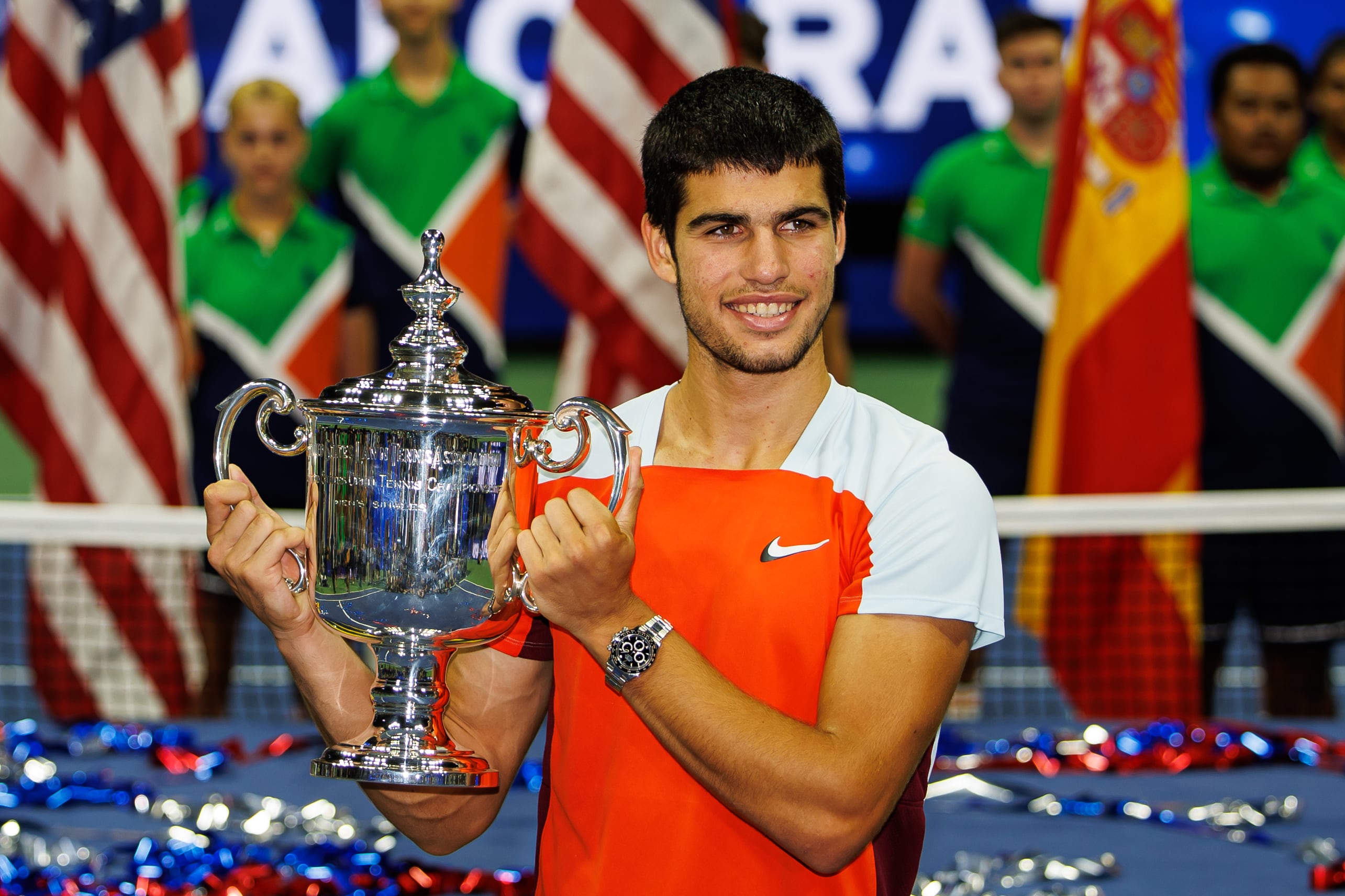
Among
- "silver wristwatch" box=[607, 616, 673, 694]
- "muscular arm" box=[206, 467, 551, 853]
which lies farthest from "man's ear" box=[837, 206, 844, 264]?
"muscular arm" box=[206, 467, 551, 853]

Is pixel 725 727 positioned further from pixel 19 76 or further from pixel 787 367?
pixel 19 76

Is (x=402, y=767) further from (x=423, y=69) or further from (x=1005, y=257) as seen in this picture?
(x=423, y=69)

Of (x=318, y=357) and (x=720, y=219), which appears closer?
(x=720, y=219)

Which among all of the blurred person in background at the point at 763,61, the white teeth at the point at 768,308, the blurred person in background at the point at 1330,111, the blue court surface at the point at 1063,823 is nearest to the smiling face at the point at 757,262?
the white teeth at the point at 768,308

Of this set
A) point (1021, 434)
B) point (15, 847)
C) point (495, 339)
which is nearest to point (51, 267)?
point (495, 339)

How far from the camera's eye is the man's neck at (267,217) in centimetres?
592

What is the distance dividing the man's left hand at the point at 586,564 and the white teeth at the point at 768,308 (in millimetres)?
262

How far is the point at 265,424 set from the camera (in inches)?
80.3

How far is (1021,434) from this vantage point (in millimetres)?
5945

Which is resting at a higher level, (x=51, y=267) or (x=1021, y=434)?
(x=51, y=267)

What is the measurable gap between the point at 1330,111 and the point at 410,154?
355 cm

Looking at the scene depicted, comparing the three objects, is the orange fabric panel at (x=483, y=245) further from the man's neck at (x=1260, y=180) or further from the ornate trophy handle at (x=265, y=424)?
the ornate trophy handle at (x=265, y=424)

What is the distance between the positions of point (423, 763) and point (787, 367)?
26.2 inches

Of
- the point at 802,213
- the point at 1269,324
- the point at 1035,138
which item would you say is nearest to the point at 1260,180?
the point at 1269,324
